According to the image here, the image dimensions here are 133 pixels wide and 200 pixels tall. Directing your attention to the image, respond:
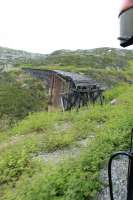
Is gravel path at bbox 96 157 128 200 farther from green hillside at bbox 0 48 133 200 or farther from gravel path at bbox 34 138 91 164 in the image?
gravel path at bbox 34 138 91 164

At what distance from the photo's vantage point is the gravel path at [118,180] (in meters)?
4.58

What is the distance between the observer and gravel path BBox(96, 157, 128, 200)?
4.58 metres

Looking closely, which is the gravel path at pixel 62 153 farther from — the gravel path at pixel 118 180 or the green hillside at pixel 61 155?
the gravel path at pixel 118 180

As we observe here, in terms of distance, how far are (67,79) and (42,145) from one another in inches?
484

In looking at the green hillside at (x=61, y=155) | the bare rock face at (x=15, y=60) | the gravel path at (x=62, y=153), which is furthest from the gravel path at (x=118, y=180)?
the bare rock face at (x=15, y=60)

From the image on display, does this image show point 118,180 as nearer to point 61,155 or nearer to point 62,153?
point 61,155

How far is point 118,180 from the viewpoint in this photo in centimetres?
496

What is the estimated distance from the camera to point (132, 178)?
6.34 ft

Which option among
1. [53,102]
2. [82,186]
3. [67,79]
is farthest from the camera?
[53,102]

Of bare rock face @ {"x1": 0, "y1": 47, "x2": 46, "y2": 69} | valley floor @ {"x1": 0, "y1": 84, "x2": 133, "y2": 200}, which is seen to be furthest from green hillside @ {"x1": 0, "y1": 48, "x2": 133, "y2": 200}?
bare rock face @ {"x1": 0, "y1": 47, "x2": 46, "y2": 69}

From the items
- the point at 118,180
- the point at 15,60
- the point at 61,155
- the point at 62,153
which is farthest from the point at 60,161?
the point at 15,60

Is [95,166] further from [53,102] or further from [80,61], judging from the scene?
[80,61]

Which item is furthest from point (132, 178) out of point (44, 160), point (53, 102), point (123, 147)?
point (53, 102)

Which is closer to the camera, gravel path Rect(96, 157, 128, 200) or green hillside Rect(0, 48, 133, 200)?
gravel path Rect(96, 157, 128, 200)
